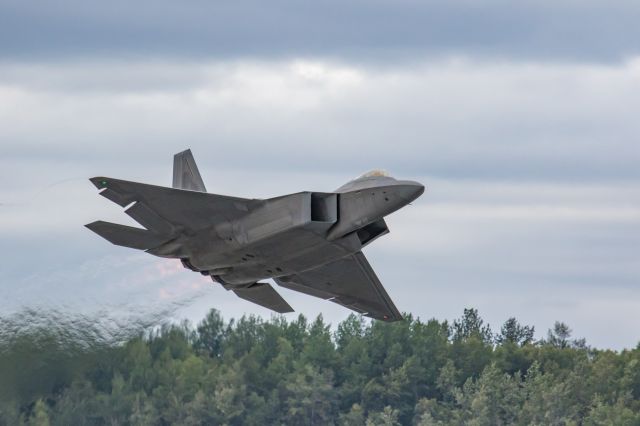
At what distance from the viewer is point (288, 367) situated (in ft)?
317

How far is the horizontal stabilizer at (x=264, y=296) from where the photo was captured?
4278cm

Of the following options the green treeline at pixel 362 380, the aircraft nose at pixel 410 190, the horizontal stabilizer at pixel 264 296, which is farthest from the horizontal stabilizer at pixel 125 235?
the green treeline at pixel 362 380

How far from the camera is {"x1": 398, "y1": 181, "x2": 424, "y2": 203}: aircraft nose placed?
35.7 m

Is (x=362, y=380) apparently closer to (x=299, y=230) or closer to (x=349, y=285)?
(x=349, y=285)

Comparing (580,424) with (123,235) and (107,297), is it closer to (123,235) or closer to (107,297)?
(107,297)

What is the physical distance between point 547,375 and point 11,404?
4363 cm

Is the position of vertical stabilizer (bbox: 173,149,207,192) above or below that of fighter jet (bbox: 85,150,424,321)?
above

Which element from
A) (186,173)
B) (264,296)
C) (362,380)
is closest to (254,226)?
(264,296)

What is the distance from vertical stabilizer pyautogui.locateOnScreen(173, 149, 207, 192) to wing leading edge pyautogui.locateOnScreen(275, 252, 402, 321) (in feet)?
11.9

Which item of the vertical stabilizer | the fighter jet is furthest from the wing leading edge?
the vertical stabilizer

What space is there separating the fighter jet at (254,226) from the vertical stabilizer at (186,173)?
130 inches

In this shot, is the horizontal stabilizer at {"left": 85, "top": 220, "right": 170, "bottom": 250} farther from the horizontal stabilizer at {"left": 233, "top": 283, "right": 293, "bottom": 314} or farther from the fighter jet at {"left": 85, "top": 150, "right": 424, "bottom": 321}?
the horizontal stabilizer at {"left": 233, "top": 283, "right": 293, "bottom": 314}

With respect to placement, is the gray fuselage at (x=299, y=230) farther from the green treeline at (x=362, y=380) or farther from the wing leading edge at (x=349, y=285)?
the green treeline at (x=362, y=380)

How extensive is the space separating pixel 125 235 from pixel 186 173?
4.66 meters
